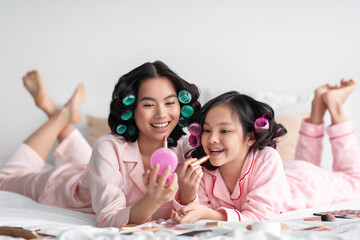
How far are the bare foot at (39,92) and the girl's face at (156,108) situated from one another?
3.51ft

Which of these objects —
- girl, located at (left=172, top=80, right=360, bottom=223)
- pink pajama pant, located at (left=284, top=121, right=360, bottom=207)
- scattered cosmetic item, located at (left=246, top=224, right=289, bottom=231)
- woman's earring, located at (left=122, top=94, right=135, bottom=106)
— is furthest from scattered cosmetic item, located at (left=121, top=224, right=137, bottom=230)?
pink pajama pant, located at (left=284, top=121, right=360, bottom=207)

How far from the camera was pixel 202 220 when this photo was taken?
4.42ft

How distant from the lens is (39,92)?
2.50m

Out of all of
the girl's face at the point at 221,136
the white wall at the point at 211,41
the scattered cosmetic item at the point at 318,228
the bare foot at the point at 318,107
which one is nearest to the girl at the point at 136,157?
the girl's face at the point at 221,136

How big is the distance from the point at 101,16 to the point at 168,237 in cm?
242

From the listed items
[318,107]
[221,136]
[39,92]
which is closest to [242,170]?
[221,136]

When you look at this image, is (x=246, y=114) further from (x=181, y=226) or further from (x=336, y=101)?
(x=336, y=101)

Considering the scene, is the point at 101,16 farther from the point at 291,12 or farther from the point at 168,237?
the point at 168,237

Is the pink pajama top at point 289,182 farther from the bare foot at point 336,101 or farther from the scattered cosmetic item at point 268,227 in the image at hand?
the scattered cosmetic item at point 268,227

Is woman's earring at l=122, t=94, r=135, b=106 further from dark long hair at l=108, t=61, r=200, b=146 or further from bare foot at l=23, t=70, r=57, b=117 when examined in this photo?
bare foot at l=23, t=70, r=57, b=117

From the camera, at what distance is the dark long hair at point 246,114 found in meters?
1.55

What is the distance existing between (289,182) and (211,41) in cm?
155

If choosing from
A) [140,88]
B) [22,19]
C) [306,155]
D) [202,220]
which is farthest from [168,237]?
[22,19]

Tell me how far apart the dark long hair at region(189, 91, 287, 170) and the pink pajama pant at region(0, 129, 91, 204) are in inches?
26.4
